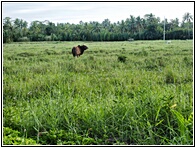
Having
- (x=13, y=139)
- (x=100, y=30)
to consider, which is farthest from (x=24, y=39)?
(x=13, y=139)

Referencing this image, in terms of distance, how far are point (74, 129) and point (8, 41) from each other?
262 cm

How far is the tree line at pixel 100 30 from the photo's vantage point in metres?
4.23

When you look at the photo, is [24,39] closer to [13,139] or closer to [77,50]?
[13,139]

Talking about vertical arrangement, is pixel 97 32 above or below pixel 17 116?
above

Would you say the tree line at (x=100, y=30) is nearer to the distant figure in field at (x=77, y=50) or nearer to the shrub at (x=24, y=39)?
the shrub at (x=24, y=39)

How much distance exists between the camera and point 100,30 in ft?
16.8

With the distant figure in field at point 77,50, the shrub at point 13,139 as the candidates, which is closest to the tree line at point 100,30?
the shrub at point 13,139

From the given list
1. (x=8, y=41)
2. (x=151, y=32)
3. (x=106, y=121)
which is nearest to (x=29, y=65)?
(x=8, y=41)

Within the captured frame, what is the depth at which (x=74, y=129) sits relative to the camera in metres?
2.72

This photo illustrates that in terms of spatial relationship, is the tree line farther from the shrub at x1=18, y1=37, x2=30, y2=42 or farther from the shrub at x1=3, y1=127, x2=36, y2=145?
the shrub at x1=3, y1=127, x2=36, y2=145

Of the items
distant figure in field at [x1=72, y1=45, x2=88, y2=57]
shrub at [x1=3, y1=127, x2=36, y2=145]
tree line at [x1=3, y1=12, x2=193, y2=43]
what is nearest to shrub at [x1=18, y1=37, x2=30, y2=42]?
tree line at [x1=3, y1=12, x2=193, y2=43]

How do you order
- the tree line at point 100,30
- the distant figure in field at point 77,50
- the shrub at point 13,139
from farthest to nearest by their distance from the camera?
1. the distant figure in field at point 77,50
2. the tree line at point 100,30
3. the shrub at point 13,139

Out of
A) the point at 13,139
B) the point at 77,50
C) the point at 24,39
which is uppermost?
the point at 24,39

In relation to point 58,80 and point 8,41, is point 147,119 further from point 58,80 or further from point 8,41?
point 8,41
